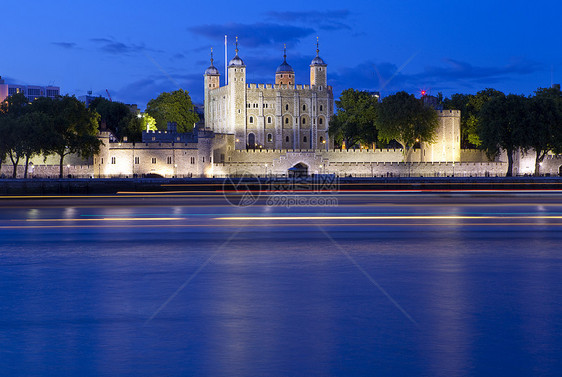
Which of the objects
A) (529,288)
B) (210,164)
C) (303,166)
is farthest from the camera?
(303,166)

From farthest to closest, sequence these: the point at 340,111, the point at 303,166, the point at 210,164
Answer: the point at 340,111 → the point at 303,166 → the point at 210,164

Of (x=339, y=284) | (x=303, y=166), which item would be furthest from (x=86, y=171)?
(x=339, y=284)

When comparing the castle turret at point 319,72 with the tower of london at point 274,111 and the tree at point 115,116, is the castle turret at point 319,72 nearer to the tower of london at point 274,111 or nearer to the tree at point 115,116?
the tower of london at point 274,111

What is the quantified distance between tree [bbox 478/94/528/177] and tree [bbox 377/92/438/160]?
11.8 m

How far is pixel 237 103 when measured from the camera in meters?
114

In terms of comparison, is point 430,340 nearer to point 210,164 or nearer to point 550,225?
point 550,225

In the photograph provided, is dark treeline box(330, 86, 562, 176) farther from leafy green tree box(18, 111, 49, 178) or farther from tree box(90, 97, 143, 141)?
leafy green tree box(18, 111, 49, 178)

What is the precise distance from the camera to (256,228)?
25.5 metres

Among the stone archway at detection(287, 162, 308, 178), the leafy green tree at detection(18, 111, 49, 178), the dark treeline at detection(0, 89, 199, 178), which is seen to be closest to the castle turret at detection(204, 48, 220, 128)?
the dark treeline at detection(0, 89, 199, 178)

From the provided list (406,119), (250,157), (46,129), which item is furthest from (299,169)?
(46,129)

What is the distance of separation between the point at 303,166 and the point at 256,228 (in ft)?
230

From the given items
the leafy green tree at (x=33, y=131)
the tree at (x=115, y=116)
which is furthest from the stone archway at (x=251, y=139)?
the leafy green tree at (x=33, y=131)

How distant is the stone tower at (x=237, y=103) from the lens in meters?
114

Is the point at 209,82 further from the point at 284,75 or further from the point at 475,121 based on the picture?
the point at 475,121
